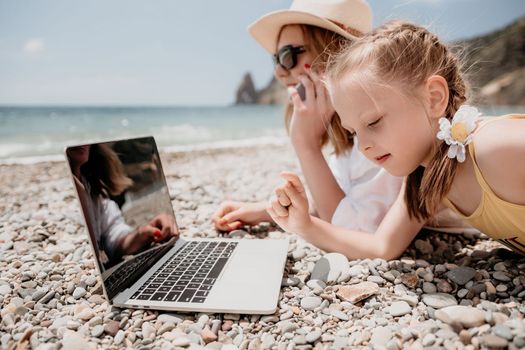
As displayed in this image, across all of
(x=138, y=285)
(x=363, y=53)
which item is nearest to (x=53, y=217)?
(x=138, y=285)

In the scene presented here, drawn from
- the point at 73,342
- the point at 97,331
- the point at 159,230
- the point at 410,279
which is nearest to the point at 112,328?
the point at 97,331

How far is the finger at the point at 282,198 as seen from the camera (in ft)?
6.66

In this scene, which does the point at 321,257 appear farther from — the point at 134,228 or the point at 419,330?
the point at 134,228

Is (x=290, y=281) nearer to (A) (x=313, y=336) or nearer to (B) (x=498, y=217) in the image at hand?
(A) (x=313, y=336)

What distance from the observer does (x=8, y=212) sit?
3811mm

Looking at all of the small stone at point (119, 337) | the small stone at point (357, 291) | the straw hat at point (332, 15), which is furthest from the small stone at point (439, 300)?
the straw hat at point (332, 15)

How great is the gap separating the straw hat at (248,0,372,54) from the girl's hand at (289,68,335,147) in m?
0.40

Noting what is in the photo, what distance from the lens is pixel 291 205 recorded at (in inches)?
83.5

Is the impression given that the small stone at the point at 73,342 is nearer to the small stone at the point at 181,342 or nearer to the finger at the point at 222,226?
the small stone at the point at 181,342

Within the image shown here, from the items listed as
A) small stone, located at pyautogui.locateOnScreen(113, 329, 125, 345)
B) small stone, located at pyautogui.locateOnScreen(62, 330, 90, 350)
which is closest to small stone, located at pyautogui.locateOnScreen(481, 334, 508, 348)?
small stone, located at pyautogui.locateOnScreen(113, 329, 125, 345)

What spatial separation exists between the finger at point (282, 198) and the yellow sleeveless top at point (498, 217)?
36.6 inches

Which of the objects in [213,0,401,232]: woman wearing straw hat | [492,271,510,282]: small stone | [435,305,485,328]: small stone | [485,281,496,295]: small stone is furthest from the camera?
[213,0,401,232]: woman wearing straw hat

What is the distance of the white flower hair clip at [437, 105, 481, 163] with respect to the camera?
176 cm

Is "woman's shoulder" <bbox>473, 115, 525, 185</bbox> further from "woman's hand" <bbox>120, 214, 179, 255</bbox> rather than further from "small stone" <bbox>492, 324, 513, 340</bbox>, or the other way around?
"woman's hand" <bbox>120, 214, 179, 255</bbox>
